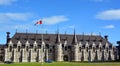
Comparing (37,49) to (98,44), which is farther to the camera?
(98,44)

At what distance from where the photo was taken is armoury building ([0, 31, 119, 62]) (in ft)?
455

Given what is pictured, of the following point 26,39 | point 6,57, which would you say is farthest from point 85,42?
point 6,57

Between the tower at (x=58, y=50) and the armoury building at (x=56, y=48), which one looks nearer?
the armoury building at (x=56, y=48)

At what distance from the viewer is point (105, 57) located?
150000 mm

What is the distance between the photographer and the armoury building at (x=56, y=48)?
138750mm

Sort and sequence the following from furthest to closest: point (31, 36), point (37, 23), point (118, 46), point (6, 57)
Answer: point (118, 46) < point (31, 36) < point (6, 57) < point (37, 23)

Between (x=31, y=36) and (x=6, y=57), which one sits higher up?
(x=31, y=36)

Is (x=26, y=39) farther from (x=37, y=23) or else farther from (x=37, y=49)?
(x=37, y=23)

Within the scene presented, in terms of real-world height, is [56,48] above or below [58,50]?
above

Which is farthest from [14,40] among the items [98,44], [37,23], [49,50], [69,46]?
[37,23]

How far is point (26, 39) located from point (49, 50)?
11.7 metres

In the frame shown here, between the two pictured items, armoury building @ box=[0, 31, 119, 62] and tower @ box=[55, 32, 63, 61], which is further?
tower @ box=[55, 32, 63, 61]

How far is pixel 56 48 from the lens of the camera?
143125 mm

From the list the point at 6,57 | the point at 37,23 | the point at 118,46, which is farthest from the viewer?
the point at 118,46
